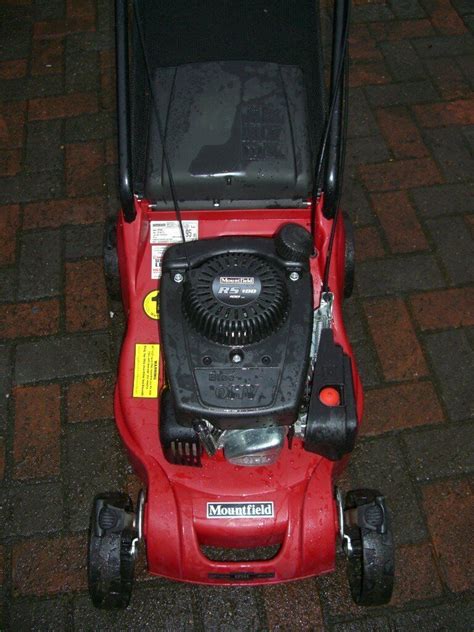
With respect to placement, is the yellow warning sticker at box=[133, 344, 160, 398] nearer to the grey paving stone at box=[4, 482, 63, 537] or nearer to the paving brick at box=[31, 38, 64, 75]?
the grey paving stone at box=[4, 482, 63, 537]

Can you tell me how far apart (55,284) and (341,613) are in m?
1.38

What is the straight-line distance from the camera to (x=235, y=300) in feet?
4.81

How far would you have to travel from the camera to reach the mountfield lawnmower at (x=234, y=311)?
57.9 inches

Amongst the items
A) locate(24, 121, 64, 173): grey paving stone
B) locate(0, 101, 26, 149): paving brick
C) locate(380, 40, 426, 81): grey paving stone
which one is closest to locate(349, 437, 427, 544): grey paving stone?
locate(24, 121, 64, 173): grey paving stone

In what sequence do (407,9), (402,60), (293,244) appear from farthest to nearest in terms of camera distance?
(407,9) → (402,60) → (293,244)

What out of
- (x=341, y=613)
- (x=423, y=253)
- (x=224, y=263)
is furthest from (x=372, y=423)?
(x=224, y=263)

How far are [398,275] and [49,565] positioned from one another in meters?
1.43

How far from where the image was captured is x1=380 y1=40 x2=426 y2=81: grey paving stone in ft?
10.4

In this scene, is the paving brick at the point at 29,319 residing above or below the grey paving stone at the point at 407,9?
below

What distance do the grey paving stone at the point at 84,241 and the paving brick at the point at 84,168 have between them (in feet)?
0.61

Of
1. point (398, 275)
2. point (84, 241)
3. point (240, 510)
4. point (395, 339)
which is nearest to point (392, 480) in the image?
point (395, 339)

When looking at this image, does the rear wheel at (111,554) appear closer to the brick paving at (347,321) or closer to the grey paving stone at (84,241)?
the brick paving at (347,321)

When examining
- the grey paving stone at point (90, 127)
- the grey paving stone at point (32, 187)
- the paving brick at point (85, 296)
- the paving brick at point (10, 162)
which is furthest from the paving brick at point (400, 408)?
the paving brick at point (10, 162)

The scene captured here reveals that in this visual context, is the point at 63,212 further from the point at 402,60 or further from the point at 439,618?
the point at 439,618
